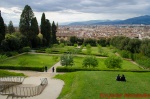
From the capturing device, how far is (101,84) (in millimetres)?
20609

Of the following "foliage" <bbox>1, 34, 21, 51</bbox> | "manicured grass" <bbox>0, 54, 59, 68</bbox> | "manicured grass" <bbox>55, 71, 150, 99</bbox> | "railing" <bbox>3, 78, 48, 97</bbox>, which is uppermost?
"foliage" <bbox>1, 34, 21, 51</bbox>

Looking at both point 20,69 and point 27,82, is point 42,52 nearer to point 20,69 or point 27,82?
point 20,69

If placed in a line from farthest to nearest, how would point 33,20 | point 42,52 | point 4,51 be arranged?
point 33,20, point 42,52, point 4,51

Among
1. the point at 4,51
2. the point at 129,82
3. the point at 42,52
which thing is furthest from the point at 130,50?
the point at 129,82

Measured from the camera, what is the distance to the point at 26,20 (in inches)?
2530

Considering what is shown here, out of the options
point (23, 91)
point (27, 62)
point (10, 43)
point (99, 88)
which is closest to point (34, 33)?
point (10, 43)

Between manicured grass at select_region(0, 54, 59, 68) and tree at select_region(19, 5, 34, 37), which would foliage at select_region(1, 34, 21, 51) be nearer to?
tree at select_region(19, 5, 34, 37)

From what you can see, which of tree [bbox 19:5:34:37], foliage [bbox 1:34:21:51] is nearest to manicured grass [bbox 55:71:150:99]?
foliage [bbox 1:34:21:51]

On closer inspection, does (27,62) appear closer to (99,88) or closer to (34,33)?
(99,88)

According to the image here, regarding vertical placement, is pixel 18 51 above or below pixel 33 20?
below

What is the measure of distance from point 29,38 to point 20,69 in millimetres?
31720

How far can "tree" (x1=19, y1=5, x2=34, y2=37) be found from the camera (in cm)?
6369

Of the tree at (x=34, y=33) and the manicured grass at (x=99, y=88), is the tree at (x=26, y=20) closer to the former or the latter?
Result: the tree at (x=34, y=33)

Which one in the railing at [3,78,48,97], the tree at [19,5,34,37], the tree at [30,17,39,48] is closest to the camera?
the railing at [3,78,48,97]
